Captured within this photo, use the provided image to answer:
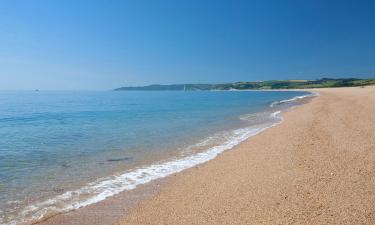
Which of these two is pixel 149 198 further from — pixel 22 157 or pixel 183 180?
pixel 22 157

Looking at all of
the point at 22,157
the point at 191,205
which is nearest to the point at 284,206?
the point at 191,205

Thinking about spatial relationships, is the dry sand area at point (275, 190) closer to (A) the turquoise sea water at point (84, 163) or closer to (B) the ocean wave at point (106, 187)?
(B) the ocean wave at point (106, 187)

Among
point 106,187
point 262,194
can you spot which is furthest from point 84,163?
point 262,194

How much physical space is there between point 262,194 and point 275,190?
428 millimetres

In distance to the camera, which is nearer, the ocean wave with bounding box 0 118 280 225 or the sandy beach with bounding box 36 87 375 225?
the sandy beach with bounding box 36 87 375 225

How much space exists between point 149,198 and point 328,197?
14.4 ft

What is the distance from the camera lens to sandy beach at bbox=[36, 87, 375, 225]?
6219mm

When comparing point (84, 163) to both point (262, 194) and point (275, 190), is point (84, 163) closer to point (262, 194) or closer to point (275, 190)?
point (262, 194)

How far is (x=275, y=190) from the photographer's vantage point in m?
7.59

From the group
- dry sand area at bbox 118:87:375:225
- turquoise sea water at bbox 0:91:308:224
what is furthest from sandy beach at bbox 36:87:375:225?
turquoise sea water at bbox 0:91:308:224

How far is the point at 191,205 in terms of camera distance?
23.3ft

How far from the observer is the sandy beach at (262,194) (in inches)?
245

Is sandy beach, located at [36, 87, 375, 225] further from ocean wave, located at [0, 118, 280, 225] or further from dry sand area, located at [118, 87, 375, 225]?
ocean wave, located at [0, 118, 280, 225]

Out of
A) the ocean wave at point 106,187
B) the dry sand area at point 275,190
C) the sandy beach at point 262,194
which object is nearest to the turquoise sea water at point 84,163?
the ocean wave at point 106,187
